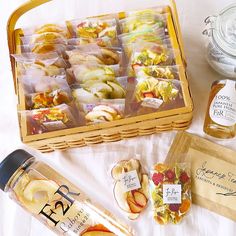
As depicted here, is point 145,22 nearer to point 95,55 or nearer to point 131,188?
point 95,55

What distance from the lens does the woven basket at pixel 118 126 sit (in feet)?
2.55

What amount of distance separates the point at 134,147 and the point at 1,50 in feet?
1.37

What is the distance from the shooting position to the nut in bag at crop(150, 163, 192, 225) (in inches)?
30.6

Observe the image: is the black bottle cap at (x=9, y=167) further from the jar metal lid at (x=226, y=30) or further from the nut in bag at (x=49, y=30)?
the jar metal lid at (x=226, y=30)

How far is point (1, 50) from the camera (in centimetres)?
102

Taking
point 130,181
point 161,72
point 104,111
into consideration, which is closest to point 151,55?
point 161,72

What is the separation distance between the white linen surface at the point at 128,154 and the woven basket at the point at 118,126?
1.0 inches

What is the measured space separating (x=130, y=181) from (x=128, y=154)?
0.06 meters

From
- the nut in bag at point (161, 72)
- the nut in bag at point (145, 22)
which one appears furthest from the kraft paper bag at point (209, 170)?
the nut in bag at point (145, 22)

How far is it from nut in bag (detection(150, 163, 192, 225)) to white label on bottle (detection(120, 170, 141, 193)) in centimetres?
3

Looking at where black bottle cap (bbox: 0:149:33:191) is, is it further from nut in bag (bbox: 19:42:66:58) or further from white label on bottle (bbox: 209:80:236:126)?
white label on bottle (bbox: 209:80:236:126)

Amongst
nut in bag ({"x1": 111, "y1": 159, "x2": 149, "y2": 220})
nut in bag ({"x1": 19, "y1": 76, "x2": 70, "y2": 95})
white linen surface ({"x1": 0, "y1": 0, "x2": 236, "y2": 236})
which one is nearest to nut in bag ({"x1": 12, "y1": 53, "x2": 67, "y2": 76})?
nut in bag ({"x1": 19, "y1": 76, "x2": 70, "y2": 95})

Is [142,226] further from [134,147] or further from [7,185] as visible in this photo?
[7,185]

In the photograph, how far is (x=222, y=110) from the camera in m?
0.80
